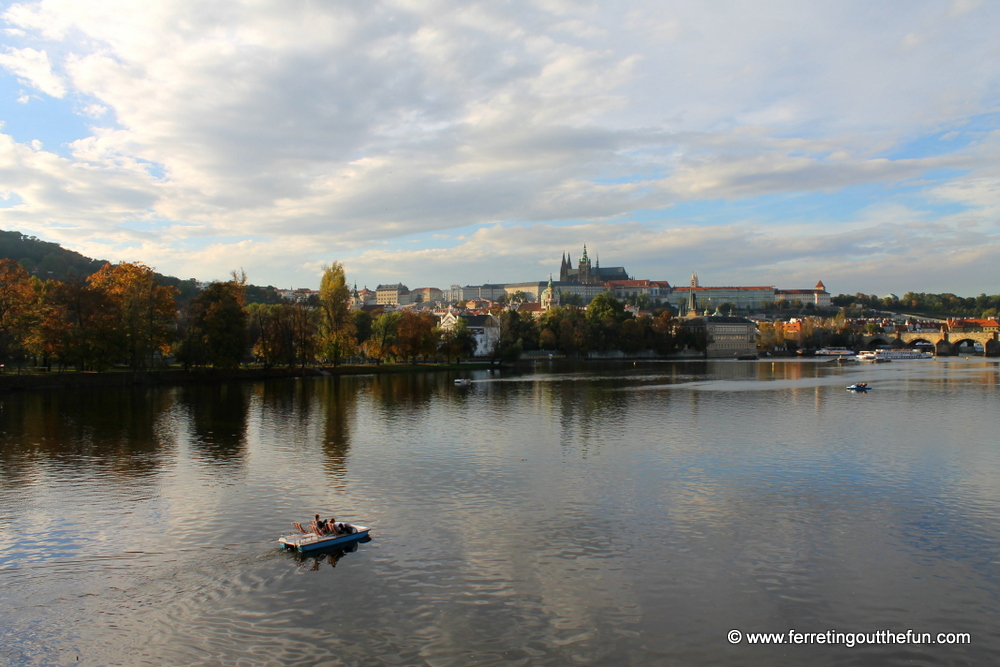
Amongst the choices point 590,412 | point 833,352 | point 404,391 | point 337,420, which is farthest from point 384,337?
point 833,352

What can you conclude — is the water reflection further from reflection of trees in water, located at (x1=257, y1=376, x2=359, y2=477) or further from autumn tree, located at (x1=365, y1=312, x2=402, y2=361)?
autumn tree, located at (x1=365, y1=312, x2=402, y2=361)

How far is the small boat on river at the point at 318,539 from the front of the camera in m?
16.6

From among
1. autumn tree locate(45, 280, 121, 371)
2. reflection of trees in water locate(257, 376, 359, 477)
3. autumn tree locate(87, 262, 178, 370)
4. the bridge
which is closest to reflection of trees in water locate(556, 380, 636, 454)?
reflection of trees in water locate(257, 376, 359, 477)

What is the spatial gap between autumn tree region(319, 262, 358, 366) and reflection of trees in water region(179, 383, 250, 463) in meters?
16.6

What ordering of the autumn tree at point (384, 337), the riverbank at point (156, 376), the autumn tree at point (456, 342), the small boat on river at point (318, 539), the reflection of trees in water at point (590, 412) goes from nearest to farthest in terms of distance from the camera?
the small boat on river at point (318, 539) < the reflection of trees in water at point (590, 412) < the riverbank at point (156, 376) < the autumn tree at point (384, 337) < the autumn tree at point (456, 342)

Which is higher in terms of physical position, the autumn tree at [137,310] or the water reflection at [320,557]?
the autumn tree at [137,310]

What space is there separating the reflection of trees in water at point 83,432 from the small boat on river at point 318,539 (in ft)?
37.9

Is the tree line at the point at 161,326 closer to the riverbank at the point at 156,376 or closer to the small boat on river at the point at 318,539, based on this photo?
the riverbank at the point at 156,376

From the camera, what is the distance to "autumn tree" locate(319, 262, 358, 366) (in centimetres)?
8125

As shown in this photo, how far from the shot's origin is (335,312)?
A: 81875 mm

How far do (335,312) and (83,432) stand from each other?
47.5m

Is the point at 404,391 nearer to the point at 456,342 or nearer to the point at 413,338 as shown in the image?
the point at 413,338

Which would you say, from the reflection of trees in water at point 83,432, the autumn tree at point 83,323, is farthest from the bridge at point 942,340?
the reflection of trees in water at point 83,432

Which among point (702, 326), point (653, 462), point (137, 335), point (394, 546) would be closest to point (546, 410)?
point (653, 462)
